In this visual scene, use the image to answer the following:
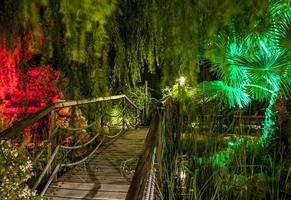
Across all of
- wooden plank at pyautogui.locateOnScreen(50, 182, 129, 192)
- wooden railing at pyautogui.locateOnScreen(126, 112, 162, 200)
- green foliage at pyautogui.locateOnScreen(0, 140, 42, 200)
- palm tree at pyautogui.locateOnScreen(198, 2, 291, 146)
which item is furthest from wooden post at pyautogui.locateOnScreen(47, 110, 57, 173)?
palm tree at pyautogui.locateOnScreen(198, 2, 291, 146)

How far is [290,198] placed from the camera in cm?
418

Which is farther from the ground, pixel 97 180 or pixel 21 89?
pixel 21 89

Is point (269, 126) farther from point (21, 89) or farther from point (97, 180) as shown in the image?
point (21, 89)

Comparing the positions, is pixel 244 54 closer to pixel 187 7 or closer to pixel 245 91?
pixel 245 91

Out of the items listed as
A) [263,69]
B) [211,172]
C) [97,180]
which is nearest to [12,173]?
[97,180]

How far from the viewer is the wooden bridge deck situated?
→ 11.7 ft

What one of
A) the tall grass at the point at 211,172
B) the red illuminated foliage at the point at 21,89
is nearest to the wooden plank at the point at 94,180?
the tall grass at the point at 211,172

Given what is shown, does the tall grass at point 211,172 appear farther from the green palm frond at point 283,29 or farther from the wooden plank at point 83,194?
the green palm frond at point 283,29

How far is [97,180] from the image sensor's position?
4.02 meters

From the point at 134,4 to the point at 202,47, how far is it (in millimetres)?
1211

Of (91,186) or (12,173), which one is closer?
(12,173)

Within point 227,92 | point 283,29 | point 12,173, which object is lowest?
point 12,173

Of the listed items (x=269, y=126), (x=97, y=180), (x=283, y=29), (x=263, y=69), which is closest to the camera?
(x=97, y=180)

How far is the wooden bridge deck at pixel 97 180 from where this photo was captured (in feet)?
11.7
